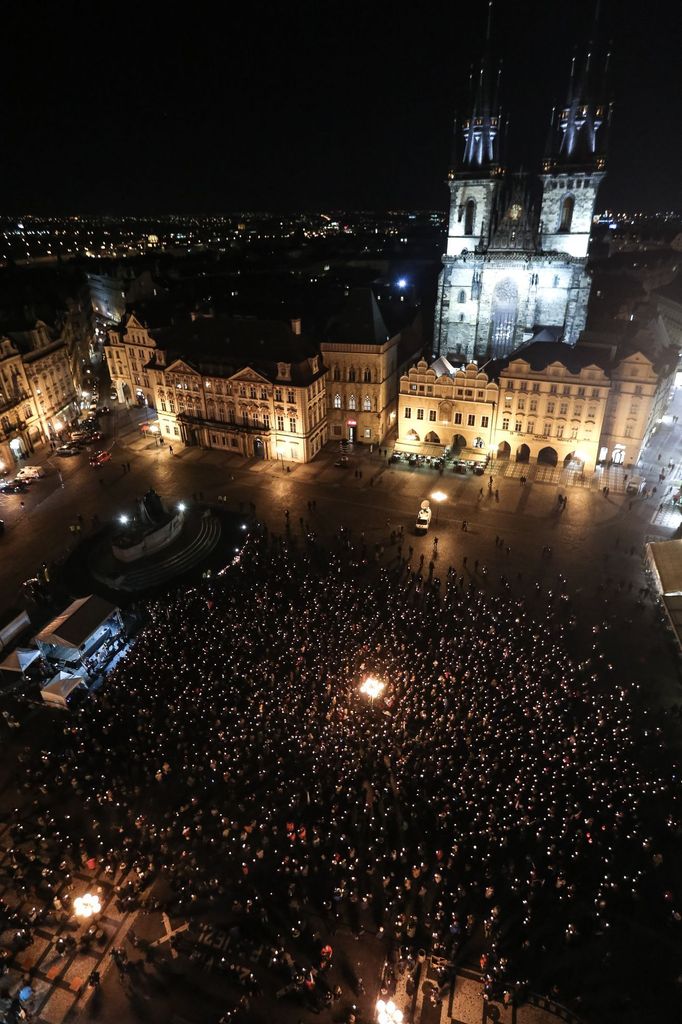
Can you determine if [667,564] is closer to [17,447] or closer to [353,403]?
[353,403]

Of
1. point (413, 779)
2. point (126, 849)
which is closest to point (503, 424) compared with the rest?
point (413, 779)

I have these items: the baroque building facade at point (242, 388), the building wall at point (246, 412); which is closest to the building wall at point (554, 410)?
the building wall at point (246, 412)

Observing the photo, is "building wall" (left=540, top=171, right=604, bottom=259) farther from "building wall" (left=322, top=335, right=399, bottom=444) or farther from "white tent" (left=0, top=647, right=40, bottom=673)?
"white tent" (left=0, top=647, right=40, bottom=673)

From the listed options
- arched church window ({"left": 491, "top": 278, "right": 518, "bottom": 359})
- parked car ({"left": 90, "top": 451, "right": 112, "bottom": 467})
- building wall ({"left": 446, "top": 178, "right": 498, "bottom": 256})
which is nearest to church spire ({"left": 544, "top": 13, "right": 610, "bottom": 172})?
building wall ({"left": 446, "top": 178, "right": 498, "bottom": 256})

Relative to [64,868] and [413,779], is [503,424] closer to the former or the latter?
[413,779]

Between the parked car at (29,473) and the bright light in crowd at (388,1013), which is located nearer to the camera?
the bright light in crowd at (388,1013)

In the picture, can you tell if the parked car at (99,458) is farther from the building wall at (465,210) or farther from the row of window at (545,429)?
the building wall at (465,210)
